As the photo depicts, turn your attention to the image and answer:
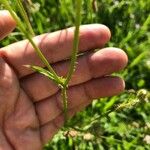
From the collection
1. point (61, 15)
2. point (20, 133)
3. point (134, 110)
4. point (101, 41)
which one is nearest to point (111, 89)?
point (101, 41)

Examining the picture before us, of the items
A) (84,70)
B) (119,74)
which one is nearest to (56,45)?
(84,70)

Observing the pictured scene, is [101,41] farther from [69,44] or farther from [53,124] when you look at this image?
[53,124]

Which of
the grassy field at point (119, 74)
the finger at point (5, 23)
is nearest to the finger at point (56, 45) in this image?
the finger at point (5, 23)

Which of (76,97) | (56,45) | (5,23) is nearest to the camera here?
(5,23)

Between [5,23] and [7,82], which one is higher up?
[5,23]

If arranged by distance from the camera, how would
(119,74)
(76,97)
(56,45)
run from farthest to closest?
1. (119,74)
2. (76,97)
3. (56,45)

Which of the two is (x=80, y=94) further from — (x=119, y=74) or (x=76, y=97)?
(x=119, y=74)
